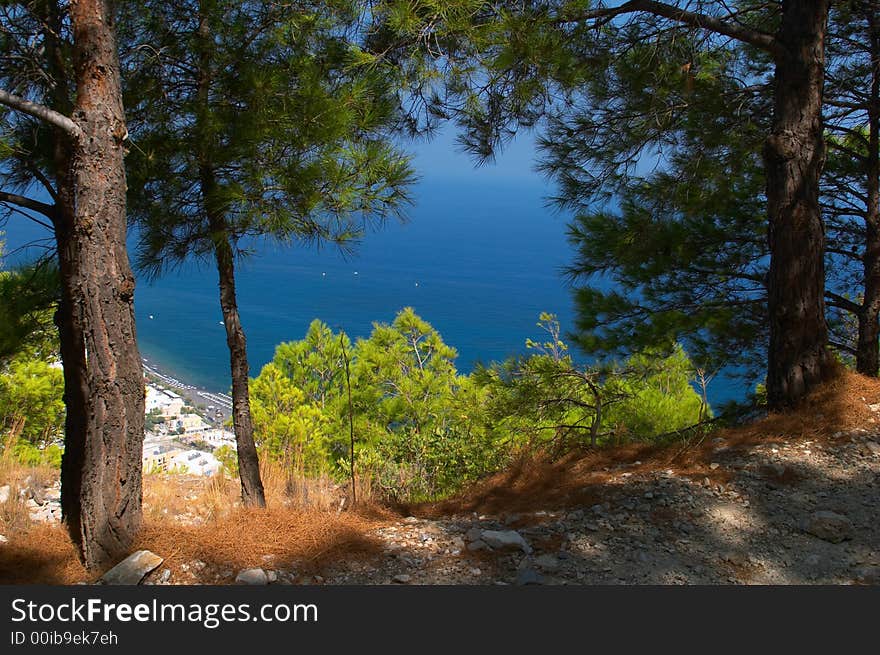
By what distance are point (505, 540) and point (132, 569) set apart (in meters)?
1.51

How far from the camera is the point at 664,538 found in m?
2.95

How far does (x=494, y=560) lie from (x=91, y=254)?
6.81 feet

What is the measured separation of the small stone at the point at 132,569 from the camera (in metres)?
2.61

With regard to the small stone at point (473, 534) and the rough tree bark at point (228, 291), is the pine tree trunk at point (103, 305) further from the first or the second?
the small stone at point (473, 534)

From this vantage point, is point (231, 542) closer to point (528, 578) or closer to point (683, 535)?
point (528, 578)

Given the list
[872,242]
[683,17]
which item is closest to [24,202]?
[683,17]

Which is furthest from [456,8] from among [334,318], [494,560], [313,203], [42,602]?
[334,318]

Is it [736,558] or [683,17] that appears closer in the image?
[736,558]

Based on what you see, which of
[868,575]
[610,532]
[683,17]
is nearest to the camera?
[868,575]

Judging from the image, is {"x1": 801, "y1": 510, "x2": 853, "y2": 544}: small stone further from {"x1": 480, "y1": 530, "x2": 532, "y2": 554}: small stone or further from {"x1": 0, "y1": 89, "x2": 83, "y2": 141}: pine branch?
{"x1": 0, "y1": 89, "x2": 83, "y2": 141}: pine branch

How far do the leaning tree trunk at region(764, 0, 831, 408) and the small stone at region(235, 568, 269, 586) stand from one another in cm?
334

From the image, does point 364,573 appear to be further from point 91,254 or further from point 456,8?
point 456,8

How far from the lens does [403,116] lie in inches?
191

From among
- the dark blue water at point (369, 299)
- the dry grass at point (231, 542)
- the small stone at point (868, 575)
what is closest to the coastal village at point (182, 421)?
the dark blue water at point (369, 299)
